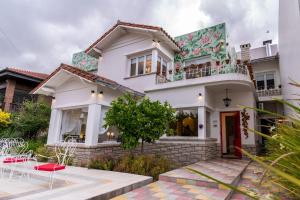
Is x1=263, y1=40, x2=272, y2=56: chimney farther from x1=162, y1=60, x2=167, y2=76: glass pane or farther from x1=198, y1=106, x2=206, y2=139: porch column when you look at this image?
x1=198, y1=106, x2=206, y2=139: porch column

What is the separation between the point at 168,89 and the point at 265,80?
357 inches

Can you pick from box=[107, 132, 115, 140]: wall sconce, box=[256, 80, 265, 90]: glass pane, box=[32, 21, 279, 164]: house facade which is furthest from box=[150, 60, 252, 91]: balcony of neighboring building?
box=[256, 80, 265, 90]: glass pane

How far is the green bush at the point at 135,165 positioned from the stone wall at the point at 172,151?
0.71m

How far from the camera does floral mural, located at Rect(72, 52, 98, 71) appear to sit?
50.5 ft

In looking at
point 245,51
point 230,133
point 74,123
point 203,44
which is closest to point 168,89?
point 203,44

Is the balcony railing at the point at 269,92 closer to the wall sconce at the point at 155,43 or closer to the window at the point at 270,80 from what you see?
the window at the point at 270,80

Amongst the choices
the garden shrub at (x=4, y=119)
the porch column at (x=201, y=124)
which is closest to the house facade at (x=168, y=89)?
the porch column at (x=201, y=124)

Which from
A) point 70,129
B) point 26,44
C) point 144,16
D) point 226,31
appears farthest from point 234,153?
point 26,44

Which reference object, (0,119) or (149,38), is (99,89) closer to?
(149,38)

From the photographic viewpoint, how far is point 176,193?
174 inches

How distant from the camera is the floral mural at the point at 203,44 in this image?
10.8 meters

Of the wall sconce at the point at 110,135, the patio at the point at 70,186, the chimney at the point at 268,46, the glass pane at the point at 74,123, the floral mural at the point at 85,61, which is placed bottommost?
the patio at the point at 70,186

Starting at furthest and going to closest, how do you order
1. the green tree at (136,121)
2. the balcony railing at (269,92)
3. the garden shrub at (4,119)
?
the balcony railing at (269,92) → the garden shrub at (4,119) → the green tree at (136,121)

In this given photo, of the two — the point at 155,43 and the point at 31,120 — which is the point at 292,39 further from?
the point at 31,120
